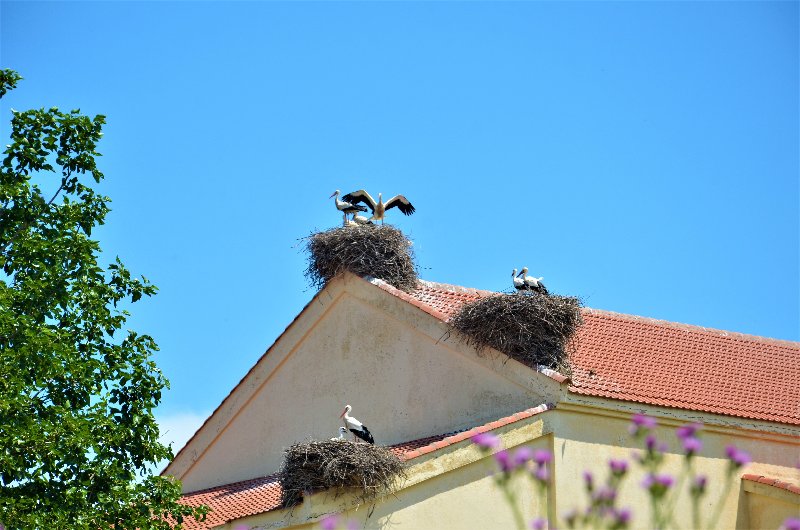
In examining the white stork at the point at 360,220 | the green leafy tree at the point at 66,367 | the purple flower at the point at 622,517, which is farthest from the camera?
the white stork at the point at 360,220

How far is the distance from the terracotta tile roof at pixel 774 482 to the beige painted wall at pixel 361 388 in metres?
3.26

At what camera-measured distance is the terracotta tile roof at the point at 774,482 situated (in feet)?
57.0

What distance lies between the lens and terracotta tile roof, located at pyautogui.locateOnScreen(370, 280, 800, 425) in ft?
60.2

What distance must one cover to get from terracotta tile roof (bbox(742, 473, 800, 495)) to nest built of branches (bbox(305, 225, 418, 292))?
5.88 m

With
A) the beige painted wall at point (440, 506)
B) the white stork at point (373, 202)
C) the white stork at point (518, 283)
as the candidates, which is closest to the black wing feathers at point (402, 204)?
the white stork at point (373, 202)

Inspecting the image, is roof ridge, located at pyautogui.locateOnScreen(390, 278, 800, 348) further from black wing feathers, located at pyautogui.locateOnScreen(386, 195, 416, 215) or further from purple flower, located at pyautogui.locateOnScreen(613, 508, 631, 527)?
purple flower, located at pyautogui.locateOnScreen(613, 508, 631, 527)

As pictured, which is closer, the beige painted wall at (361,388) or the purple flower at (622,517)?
the purple flower at (622,517)

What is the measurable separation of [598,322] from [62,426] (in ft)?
31.8

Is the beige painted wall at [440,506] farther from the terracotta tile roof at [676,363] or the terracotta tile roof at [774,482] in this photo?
the terracotta tile roof at [774,482]

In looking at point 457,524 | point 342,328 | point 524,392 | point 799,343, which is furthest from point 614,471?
point 799,343

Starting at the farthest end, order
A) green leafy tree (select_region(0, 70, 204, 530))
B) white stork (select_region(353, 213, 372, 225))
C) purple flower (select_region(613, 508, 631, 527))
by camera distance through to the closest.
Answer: white stork (select_region(353, 213, 372, 225)), green leafy tree (select_region(0, 70, 204, 530)), purple flower (select_region(613, 508, 631, 527))

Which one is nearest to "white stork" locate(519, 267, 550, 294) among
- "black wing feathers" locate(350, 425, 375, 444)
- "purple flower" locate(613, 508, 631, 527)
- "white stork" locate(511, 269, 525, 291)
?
"white stork" locate(511, 269, 525, 291)

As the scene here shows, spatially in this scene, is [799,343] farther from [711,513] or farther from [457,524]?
[457,524]

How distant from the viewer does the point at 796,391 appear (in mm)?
20547
